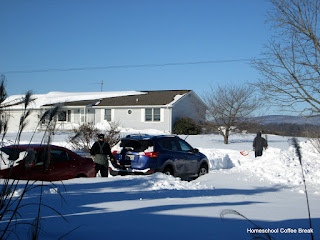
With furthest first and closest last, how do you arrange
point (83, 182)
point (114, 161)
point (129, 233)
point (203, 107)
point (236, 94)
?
point (203, 107), point (236, 94), point (114, 161), point (83, 182), point (129, 233)

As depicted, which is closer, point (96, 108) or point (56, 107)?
point (56, 107)

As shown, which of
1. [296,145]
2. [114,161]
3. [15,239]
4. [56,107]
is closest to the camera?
[296,145]

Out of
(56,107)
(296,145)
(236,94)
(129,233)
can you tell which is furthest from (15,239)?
(236,94)


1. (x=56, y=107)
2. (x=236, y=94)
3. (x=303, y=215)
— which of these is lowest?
(x=303, y=215)

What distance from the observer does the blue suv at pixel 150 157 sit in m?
10.7

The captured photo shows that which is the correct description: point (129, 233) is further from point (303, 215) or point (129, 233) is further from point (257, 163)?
point (257, 163)

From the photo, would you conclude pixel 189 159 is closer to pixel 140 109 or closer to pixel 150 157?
pixel 150 157

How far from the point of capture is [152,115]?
37469 millimetres

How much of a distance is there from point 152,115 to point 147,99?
2.65m

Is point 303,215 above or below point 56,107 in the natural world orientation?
below

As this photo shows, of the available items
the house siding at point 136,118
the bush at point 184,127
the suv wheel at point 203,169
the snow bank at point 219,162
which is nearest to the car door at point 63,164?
the suv wheel at point 203,169

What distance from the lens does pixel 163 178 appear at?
9.27 meters

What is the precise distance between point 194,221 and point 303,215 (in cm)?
214

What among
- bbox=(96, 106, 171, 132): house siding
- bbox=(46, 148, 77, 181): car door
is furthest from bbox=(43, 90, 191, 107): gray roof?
bbox=(46, 148, 77, 181): car door
